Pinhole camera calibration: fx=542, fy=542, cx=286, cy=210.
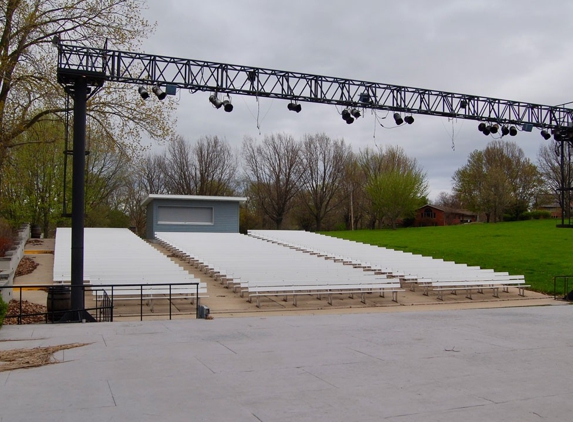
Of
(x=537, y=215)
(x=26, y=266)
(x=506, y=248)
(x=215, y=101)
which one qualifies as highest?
(x=215, y=101)

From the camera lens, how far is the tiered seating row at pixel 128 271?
17.2 meters

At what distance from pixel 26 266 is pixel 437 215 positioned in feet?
234

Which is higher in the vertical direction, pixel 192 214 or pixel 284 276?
pixel 192 214

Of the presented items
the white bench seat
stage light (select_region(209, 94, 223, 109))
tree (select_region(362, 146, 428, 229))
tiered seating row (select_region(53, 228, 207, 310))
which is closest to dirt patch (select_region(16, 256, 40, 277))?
tiered seating row (select_region(53, 228, 207, 310))

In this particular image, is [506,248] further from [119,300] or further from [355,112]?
[119,300]

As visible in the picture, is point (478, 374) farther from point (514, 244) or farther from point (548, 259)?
point (514, 244)

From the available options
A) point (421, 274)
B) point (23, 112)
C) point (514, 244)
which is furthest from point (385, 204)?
point (23, 112)

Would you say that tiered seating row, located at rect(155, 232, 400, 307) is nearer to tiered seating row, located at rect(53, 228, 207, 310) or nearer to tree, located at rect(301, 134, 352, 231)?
tiered seating row, located at rect(53, 228, 207, 310)

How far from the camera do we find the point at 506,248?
33969 mm

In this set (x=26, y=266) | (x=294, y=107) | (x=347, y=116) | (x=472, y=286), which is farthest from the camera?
(x=26, y=266)

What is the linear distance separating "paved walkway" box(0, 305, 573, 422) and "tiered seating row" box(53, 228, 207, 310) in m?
4.39

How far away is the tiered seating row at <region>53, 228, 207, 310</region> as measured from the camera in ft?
56.5

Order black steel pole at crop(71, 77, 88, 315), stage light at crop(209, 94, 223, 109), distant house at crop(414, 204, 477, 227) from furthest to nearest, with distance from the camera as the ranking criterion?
distant house at crop(414, 204, 477, 227) < stage light at crop(209, 94, 223, 109) < black steel pole at crop(71, 77, 88, 315)

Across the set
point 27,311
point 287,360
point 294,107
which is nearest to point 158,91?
point 294,107
